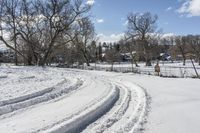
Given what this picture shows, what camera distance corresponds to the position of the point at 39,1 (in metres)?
57.7

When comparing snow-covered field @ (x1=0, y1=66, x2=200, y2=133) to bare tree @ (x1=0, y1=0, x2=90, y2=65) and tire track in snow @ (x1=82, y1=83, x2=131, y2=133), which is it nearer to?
tire track in snow @ (x1=82, y1=83, x2=131, y2=133)

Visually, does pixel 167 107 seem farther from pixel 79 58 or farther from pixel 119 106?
pixel 79 58

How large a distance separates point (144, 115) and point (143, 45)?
244 ft

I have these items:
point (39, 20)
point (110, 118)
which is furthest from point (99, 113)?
point (39, 20)

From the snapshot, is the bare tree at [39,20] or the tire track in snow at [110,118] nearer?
the tire track in snow at [110,118]

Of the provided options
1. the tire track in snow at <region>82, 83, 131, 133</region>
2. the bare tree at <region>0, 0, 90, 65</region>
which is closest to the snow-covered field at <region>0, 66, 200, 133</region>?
the tire track in snow at <region>82, 83, 131, 133</region>

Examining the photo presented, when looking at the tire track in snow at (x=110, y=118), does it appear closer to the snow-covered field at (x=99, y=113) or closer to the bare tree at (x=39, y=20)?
the snow-covered field at (x=99, y=113)

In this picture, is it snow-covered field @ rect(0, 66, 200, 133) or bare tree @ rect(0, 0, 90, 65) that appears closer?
snow-covered field @ rect(0, 66, 200, 133)

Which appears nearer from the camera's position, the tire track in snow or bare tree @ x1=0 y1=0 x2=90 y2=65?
the tire track in snow

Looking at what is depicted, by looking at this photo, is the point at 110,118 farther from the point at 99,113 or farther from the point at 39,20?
the point at 39,20

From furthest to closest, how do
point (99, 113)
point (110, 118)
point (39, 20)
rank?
point (39, 20) < point (99, 113) < point (110, 118)

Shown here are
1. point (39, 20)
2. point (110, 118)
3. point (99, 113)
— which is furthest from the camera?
point (39, 20)

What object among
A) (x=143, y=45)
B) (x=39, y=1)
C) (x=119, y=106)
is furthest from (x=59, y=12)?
(x=119, y=106)

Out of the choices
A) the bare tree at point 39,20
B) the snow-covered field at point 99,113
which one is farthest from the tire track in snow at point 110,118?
the bare tree at point 39,20
